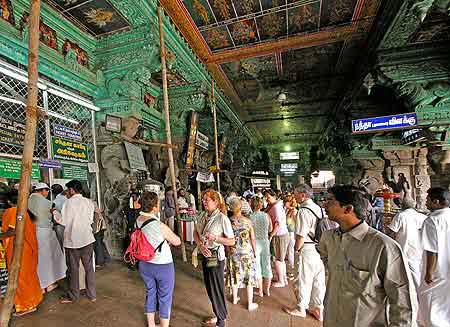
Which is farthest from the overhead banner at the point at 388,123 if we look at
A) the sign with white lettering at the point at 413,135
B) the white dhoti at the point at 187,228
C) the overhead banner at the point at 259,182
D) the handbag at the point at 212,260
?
the overhead banner at the point at 259,182

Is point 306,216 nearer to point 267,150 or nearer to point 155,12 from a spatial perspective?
point 155,12

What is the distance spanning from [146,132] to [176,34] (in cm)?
284

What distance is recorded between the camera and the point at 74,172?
4730 millimetres

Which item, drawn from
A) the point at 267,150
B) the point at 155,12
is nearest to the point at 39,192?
the point at 155,12

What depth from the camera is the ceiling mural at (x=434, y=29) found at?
199 inches

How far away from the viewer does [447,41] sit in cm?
582

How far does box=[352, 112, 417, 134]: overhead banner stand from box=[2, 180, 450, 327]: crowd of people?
4.26 meters

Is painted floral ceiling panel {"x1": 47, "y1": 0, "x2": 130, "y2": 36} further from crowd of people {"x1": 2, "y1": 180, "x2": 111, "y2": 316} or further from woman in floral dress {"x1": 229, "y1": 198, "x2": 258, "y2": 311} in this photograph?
woman in floral dress {"x1": 229, "y1": 198, "x2": 258, "y2": 311}

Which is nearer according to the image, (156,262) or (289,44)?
(156,262)

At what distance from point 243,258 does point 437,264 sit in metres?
2.30

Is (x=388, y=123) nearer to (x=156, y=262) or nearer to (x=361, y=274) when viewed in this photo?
(x=361, y=274)

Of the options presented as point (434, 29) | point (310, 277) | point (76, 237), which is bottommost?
point (310, 277)

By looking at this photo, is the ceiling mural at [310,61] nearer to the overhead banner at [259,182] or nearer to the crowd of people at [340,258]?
the crowd of people at [340,258]

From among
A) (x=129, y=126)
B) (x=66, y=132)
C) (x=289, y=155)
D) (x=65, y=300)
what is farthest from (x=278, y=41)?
(x=289, y=155)
